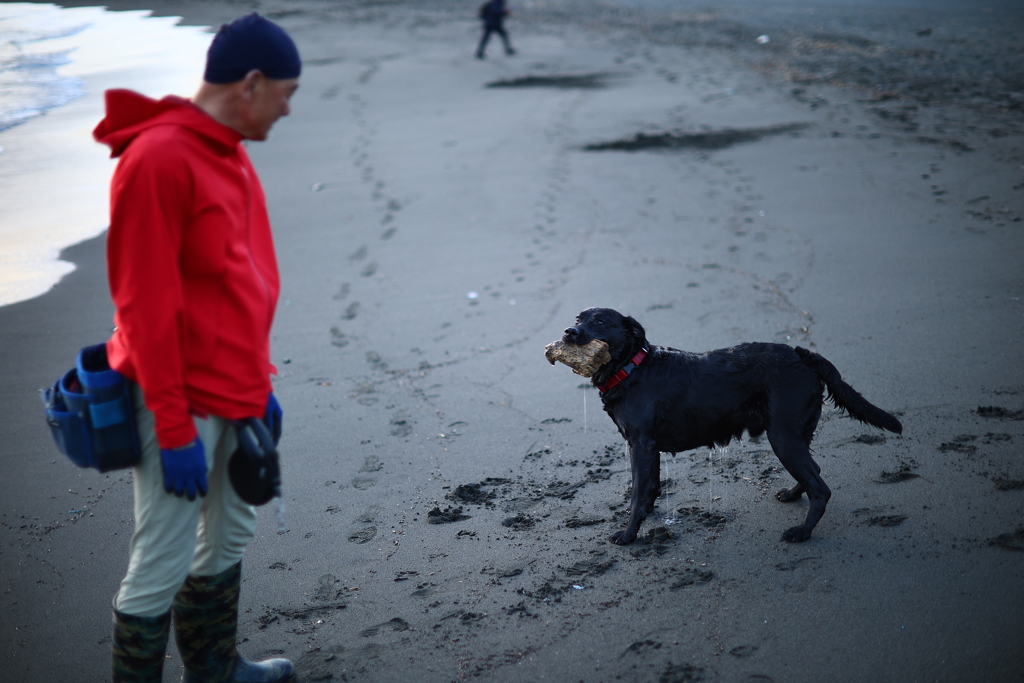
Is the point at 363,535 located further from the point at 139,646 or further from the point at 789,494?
the point at 789,494

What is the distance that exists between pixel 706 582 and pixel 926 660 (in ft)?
2.37

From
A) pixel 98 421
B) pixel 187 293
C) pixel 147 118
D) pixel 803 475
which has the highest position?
pixel 147 118

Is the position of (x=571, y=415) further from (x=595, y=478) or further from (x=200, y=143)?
(x=200, y=143)

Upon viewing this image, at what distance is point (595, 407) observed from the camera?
4098 mm

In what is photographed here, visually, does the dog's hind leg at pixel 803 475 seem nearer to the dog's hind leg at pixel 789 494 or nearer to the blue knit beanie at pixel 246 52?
the dog's hind leg at pixel 789 494

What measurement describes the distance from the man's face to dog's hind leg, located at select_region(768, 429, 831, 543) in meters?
2.16

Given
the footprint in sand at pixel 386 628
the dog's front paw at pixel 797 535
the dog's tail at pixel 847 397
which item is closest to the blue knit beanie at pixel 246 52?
the footprint in sand at pixel 386 628

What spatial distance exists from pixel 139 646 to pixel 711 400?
7.13 ft

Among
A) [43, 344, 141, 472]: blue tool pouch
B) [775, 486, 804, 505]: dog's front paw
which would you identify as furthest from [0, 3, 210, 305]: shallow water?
[775, 486, 804, 505]: dog's front paw

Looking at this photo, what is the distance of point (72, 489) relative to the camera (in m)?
3.53

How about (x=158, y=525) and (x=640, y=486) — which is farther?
(x=640, y=486)

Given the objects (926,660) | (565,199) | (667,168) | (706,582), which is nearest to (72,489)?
(706,582)

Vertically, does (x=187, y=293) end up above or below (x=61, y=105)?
above

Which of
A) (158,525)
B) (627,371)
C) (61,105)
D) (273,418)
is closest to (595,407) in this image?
(627,371)
